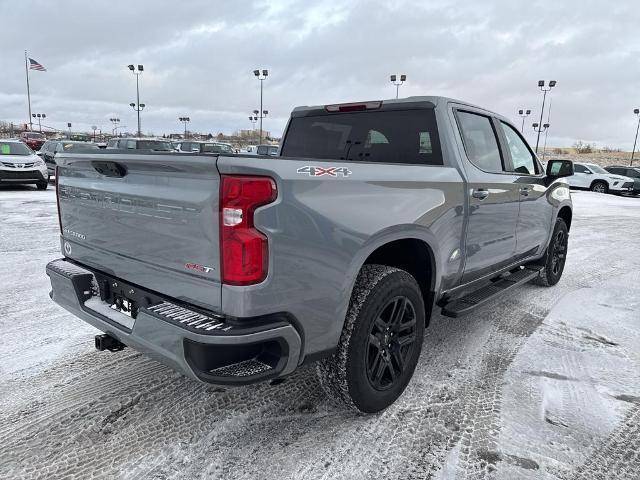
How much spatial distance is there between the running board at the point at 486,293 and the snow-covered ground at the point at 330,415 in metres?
0.41

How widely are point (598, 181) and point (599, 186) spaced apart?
263mm

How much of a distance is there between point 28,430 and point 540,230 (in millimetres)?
4806

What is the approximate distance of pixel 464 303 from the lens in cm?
366

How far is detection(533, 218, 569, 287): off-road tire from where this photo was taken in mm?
5574

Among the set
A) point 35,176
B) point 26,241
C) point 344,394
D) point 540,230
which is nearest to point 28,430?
point 344,394

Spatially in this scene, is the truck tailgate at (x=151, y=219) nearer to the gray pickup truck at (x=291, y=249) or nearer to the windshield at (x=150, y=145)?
the gray pickup truck at (x=291, y=249)

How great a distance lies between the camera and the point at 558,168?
4922 millimetres

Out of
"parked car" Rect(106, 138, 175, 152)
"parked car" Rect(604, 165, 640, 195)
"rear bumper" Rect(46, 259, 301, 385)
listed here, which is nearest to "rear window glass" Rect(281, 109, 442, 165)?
"rear bumper" Rect(46, 259, 301, 385)

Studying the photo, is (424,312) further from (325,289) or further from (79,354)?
(79,354)

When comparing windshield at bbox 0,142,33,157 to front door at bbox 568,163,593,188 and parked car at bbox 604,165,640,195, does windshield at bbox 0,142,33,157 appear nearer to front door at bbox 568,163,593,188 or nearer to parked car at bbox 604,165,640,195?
front door at bbox 568,163,593,188

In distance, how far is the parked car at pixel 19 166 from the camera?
47.4 ft

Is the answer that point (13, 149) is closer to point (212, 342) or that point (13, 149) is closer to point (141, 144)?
point (141, 144)

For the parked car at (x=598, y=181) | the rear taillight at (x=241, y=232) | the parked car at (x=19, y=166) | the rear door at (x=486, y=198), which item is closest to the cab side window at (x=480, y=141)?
the rear door at (x=486, y=198)

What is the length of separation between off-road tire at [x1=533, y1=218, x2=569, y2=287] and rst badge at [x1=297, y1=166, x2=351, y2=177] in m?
3.98
